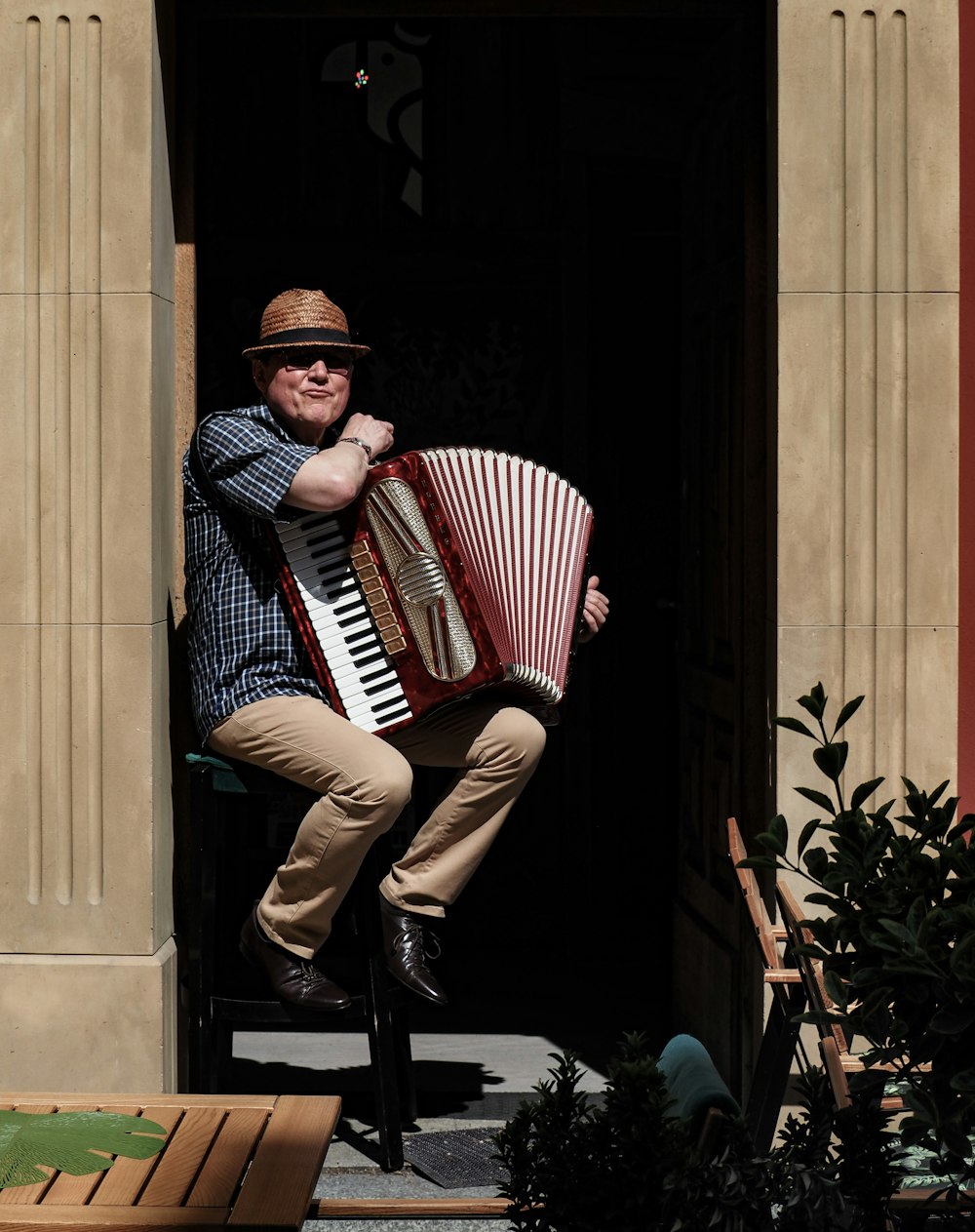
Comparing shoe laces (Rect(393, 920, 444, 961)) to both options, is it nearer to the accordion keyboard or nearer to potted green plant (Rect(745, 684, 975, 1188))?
the accordion keyboard

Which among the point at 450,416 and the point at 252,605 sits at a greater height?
the point at 450,416

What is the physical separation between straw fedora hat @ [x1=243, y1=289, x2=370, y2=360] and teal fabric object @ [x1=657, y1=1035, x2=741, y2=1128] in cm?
243

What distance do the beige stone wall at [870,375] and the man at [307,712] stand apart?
25.8 inches

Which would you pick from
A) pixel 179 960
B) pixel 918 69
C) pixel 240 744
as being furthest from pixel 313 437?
pixel 918 69

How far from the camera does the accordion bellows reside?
4559 millimetres

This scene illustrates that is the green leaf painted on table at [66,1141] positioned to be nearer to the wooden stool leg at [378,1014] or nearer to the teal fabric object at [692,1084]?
the teal fabric object at [692,1084]

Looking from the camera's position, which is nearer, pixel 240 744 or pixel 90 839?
pixel 240 744

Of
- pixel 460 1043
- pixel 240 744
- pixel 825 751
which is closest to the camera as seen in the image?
pixel 825 751

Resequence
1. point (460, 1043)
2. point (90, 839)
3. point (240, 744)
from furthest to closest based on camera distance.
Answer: point (460, 1043)
point (90, 839)
point (240, 744)

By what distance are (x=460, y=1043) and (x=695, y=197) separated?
2928 mm

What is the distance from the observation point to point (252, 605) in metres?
4.80

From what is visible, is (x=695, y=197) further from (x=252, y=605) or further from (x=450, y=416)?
(x=252, y=605)

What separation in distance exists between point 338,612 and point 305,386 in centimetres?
72

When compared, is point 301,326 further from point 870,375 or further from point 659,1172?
point 659,1172
